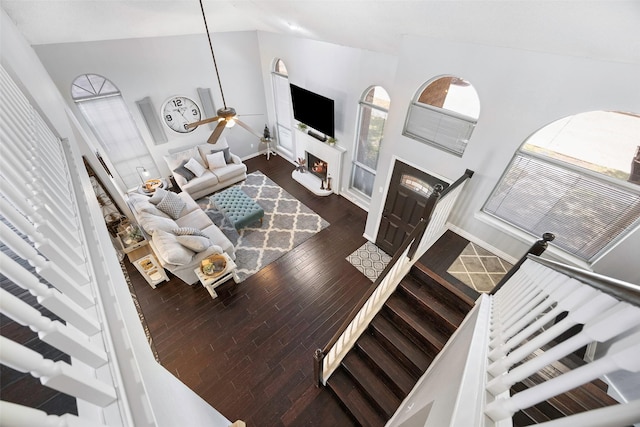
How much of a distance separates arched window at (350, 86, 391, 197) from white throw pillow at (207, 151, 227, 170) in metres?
3.50

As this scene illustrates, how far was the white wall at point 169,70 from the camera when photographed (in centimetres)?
477

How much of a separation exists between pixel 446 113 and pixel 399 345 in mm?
2892

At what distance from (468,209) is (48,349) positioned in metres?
4.00

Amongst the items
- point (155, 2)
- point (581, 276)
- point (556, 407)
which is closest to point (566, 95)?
point (581, 276)

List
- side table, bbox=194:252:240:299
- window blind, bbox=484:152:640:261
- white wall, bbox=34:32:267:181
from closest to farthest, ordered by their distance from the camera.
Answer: window blind, bbox=484:152:640:261
side table, bbox=194:252:240:299
white wall, bbox=34:32:267:181

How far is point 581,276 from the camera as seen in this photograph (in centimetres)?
104

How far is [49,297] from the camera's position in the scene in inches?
27.1

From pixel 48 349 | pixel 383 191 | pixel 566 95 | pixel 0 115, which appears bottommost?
pixel 383 191

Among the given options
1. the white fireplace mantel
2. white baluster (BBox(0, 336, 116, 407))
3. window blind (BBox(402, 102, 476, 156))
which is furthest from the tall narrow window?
white baluster (BBox(0, 336, 116, 407))

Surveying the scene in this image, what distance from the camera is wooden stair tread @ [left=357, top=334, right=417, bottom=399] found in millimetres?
2885

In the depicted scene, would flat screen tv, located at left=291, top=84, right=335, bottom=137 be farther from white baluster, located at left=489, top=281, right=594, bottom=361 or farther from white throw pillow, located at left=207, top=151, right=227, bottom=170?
white baluster, located at left=489, top=281, right=594, bottom=361

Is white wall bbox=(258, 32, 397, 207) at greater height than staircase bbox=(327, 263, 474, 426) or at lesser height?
greater

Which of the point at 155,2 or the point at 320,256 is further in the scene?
the point at 320,256

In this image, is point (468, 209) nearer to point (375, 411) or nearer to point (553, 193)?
point (553, 193)
